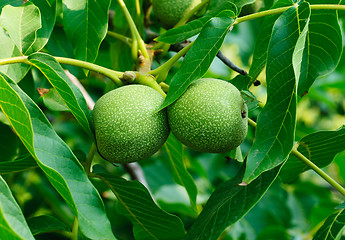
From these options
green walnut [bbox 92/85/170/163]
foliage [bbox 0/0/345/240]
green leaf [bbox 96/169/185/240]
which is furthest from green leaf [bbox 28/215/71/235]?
green walnut [bbox 92/85/170/163]

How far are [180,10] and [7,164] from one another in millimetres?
929

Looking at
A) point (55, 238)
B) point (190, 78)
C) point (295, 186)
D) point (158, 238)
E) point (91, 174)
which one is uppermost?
point (190, 78)

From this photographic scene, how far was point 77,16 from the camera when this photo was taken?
1.54m

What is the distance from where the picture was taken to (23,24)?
4.31 feet

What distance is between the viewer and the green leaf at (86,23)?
152 centimetres

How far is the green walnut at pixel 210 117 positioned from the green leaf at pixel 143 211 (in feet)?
0.80

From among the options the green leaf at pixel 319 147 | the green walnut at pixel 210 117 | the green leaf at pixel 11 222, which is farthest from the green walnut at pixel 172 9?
the green leaf at pixel 11 222

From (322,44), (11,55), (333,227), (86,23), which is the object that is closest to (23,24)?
(11,55)

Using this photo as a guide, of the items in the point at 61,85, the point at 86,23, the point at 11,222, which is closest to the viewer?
the point at 11,222

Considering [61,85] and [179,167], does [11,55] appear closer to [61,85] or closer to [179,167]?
[61,85]

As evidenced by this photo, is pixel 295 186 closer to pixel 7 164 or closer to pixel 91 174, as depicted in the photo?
pixel 91 174

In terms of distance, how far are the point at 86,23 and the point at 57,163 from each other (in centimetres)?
65

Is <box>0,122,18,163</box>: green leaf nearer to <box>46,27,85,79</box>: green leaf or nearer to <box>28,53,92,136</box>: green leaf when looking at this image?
<box>46,27,85,79</box>: green leaf

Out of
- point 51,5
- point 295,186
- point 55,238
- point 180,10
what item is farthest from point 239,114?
point 295,186
